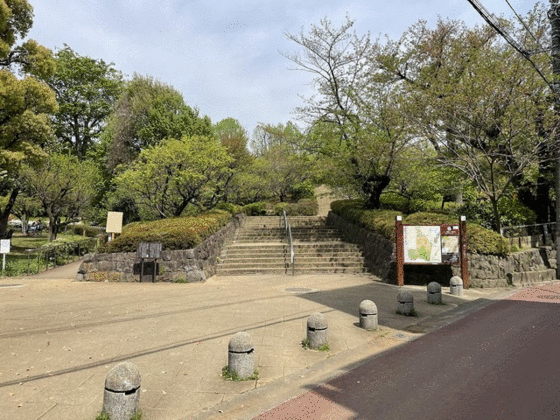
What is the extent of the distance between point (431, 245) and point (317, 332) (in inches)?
274

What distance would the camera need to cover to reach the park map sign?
1073cm

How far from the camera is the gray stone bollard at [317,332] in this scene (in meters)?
5.38

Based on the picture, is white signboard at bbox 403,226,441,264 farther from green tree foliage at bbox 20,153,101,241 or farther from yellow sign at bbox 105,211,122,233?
green tree foliage at bbox 20,153,101,241

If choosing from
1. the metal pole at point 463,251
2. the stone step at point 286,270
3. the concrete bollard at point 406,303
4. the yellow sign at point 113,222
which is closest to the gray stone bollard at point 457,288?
the metal pole at point 463,251

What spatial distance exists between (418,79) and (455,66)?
1.60 m

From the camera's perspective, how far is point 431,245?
10.9 m

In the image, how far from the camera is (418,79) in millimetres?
16312

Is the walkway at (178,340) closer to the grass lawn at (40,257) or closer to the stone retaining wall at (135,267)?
the stone retaining wall at (135,267)

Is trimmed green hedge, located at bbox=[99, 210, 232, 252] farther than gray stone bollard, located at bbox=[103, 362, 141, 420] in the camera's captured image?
Yes

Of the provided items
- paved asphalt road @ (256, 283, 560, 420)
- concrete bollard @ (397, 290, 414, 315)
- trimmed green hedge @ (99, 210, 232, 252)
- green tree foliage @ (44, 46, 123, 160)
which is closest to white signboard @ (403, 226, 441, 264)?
concrete bollard @ (397, 290, 414, 315)

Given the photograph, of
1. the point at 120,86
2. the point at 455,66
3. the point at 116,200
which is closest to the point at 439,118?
the point at 455,66

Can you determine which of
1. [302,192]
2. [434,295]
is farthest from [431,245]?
[302,192]

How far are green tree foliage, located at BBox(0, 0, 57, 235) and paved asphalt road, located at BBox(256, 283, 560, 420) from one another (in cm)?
1618

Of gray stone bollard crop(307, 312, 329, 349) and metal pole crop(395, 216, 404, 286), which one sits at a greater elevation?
metal pole crop(395, 216, 404, 286)
